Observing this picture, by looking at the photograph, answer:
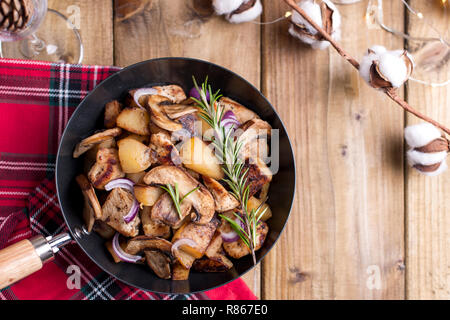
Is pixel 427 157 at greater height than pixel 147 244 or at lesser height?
greater

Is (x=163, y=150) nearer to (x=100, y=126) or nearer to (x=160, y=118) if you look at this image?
(x=160, y=118)

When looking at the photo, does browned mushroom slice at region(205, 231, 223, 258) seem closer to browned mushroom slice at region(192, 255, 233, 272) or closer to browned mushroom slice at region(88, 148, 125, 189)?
browned mushroom slice at region(192, 255, 233, 272)

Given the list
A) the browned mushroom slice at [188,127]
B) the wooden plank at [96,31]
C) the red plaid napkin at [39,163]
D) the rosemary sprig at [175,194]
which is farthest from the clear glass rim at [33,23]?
the rosemary sprig at [175,194]

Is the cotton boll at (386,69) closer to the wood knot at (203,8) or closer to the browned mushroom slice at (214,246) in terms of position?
the wood knot at (203,8)

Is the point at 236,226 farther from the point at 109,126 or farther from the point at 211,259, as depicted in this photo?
the point at 109,126

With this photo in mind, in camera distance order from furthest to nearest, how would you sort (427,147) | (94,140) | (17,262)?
(427,147) < (94,140) < (17,262)


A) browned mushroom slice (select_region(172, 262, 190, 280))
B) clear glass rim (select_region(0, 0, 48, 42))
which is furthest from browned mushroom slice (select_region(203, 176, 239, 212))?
clear glass rim (select_region(0, 0, 48, 42))

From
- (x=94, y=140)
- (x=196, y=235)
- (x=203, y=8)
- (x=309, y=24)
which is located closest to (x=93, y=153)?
(x=94, y=140)
